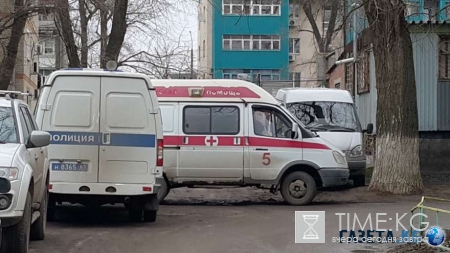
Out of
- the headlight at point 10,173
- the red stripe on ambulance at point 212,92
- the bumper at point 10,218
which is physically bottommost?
the bumper at point 10,218

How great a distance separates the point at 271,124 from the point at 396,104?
329cm

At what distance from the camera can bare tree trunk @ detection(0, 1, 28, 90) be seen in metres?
20.9

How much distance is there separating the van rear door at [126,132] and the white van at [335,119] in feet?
22.0

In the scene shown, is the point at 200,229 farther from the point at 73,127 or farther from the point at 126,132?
the point at 73,127

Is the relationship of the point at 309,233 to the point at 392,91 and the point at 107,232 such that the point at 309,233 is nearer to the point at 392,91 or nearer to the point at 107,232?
the point at 107,232

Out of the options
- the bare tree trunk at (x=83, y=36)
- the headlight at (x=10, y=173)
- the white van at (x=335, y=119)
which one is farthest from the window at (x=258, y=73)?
the headlight at (x=10, y=173)

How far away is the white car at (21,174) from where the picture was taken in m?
7.76

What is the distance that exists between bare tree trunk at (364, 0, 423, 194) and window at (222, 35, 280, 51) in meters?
38.2

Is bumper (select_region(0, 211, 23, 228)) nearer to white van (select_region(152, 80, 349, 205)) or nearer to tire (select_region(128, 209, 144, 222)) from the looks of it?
tire (select_region(128, 209, 144, 222))

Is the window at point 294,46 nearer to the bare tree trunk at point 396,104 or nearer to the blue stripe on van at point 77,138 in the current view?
the bare tree trunk at point 396,104

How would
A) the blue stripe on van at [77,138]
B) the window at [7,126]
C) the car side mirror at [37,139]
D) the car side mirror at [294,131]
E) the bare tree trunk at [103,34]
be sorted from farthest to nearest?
the bare tree trunk at [103,34]
the car side mirror at [294,131]
the blue stripe on van at [77,138]
the window at [7,126]
the car side mirror at [37,139]

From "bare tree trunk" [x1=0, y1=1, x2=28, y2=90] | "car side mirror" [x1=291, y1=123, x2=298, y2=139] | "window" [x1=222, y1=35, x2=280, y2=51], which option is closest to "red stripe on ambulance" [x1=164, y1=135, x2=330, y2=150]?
"car side mirror" [x1=291, y1=123, x2=298, y2=139]

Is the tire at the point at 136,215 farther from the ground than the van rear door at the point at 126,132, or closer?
closer

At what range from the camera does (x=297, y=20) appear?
54594 millimetres
